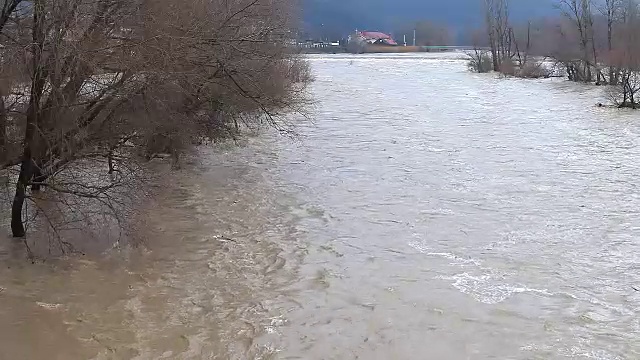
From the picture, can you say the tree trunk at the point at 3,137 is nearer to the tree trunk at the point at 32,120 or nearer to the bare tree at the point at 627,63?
the tree trunk at the point at 32,120

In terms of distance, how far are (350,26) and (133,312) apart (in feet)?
444

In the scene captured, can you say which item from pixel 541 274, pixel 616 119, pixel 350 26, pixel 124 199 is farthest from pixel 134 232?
pixel 350 26

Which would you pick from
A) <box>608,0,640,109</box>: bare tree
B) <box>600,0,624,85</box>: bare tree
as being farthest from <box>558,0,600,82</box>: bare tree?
<box>608,0,640,109</box>: bare tree

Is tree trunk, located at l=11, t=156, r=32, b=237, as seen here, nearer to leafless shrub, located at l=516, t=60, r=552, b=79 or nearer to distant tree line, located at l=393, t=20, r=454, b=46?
leafless shrub, located at l=516, t=60, r=552, b=79

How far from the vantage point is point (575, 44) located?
1841 inches

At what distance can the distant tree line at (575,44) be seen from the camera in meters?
35.0

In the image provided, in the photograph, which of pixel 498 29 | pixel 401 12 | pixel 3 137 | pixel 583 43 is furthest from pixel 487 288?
pixel 401 12

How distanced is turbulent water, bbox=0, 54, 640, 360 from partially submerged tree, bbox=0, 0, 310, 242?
1152 mm

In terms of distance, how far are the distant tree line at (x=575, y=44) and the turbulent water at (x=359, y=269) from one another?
1843 centimetres

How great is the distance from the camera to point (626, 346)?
743 centimetres

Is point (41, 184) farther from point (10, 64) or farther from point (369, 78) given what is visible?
point (369, 78)

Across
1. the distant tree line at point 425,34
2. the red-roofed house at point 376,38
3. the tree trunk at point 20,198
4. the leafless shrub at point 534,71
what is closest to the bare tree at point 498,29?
the leafless shrub at point 534,71

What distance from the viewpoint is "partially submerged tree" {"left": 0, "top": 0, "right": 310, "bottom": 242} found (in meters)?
9.55

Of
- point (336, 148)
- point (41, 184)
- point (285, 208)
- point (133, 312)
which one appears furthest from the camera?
point (336, 148)
